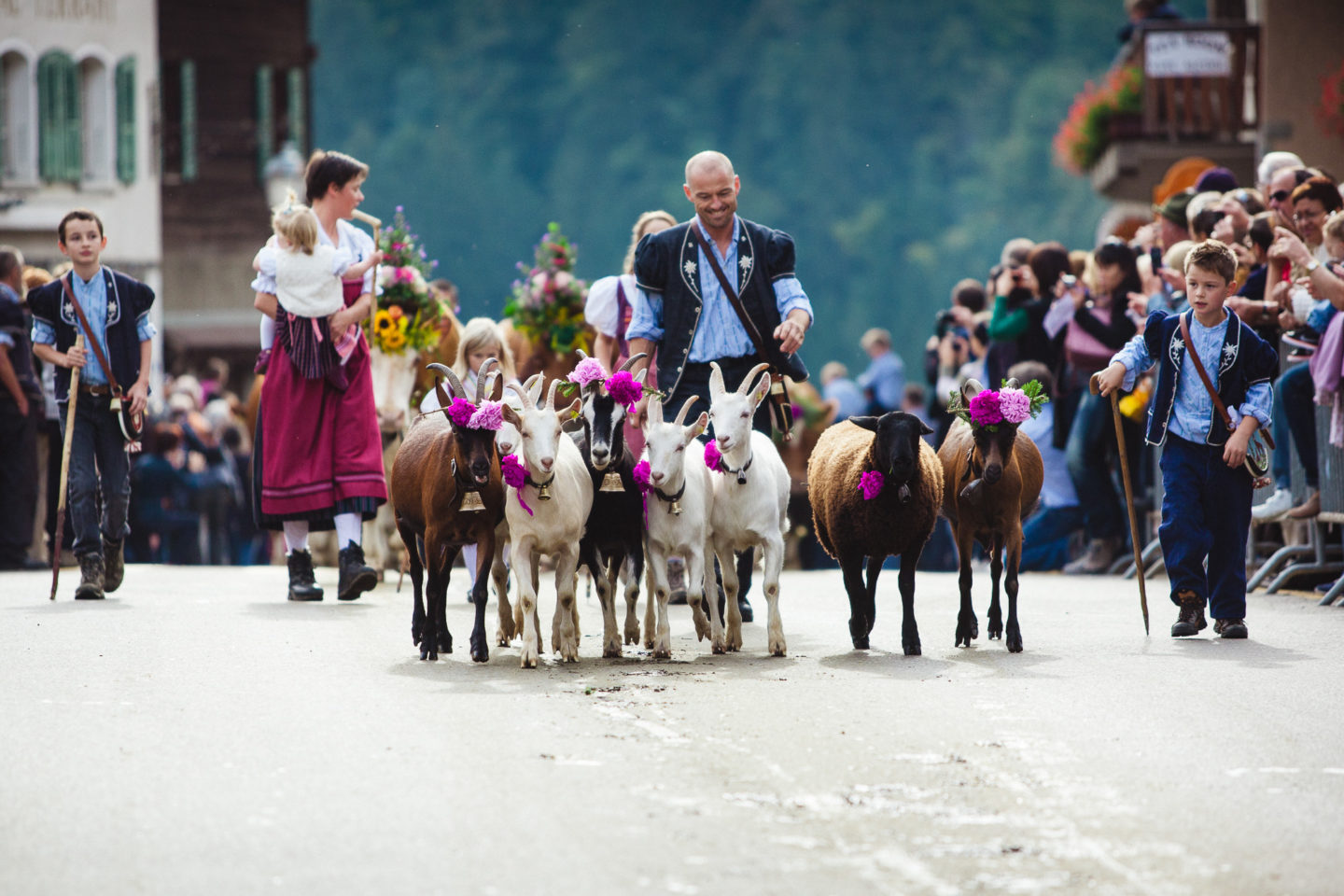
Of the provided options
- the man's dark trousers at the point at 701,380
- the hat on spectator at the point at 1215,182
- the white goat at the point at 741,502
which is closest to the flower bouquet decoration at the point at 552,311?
the man's dark trousers at the point at 701,380

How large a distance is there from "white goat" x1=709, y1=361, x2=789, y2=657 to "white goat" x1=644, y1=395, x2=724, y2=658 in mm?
78

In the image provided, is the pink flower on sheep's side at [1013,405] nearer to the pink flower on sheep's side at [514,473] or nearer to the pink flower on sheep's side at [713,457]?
the pink flower on sheep's side at [713,457]

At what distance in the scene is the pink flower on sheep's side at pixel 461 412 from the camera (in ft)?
30.9

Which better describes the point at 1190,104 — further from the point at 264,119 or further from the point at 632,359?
the point at 264,119

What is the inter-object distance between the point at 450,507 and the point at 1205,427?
3.86 meters

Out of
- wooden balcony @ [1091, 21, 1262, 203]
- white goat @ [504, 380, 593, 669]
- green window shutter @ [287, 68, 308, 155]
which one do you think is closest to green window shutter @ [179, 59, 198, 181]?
green window shutter @ [287, 68, 308, 155]

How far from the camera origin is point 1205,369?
10367 millimetres

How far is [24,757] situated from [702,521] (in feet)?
12.1

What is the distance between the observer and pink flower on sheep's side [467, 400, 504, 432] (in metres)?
9.40

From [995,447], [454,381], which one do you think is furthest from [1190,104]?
[454,381]

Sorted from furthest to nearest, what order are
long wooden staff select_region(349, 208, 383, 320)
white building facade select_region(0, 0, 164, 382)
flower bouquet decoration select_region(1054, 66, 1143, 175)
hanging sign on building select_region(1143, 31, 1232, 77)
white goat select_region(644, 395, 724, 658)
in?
white building facade select_region(0, 0, 164, 382) → flower bouquet decoration select_region(1054, 66, 1143, 175) → hanging sign on building select_region(1143, 31, 1232, 77) → long wooden staff select_region(349, 208, 383, 320) → white goat select_region(644, 395, 724, 658)

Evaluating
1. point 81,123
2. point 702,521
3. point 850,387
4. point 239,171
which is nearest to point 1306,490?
point 702,521

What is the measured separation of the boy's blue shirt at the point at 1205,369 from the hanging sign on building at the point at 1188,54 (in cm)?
1566

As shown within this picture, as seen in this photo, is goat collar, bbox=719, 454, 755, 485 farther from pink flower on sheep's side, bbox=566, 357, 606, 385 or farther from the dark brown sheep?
pink flower on sheep's side, bbox=566, 357, 606, 385
